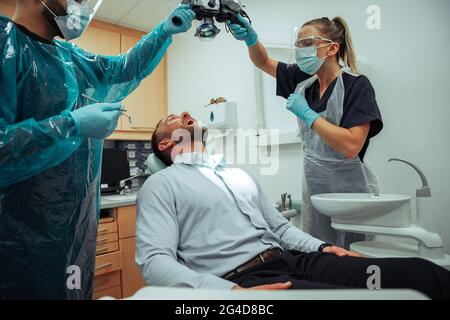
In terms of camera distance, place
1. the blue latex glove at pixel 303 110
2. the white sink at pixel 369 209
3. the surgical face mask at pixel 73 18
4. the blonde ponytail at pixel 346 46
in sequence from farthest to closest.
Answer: the blonde ponytail at pixel 346 46
the blue latex glove at pixel 303 110
the white sink at pixel 369 209
the surgical face mask at pixel 73 18

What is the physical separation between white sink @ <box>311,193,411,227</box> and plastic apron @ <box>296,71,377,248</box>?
149mm

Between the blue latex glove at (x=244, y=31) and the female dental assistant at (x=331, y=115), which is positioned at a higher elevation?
the blue latex glove at (x=244, y=31)

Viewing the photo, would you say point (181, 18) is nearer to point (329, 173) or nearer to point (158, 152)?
point (158, 152)

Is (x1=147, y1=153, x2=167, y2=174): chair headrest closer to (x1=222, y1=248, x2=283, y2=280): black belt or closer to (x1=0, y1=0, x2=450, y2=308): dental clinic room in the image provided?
(x1=0, y1=0, x2=450, y2=308): dental clinic room

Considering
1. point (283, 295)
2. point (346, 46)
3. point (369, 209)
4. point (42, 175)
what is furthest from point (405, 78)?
point (42, 175)

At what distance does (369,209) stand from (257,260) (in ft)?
1.72

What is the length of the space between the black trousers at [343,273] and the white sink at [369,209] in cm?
27

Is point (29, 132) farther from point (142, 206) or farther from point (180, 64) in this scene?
point (180, 64)

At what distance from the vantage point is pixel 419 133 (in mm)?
1535

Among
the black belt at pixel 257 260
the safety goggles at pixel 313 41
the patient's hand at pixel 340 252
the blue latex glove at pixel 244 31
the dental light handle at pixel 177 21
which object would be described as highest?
the blue latex glove at pixel 244 31

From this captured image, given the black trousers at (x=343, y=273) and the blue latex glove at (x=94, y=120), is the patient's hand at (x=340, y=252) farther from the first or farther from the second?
the blue latex glove at (x=94, y=120)

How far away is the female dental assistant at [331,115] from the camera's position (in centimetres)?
116

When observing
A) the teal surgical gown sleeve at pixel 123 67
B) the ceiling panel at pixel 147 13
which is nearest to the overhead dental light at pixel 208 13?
the teal surgical gown sleeve at pixel 123 67

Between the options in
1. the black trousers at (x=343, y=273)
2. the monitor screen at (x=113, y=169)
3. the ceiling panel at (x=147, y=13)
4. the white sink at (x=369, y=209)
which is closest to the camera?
the black trousers at (x=343, y=273)
